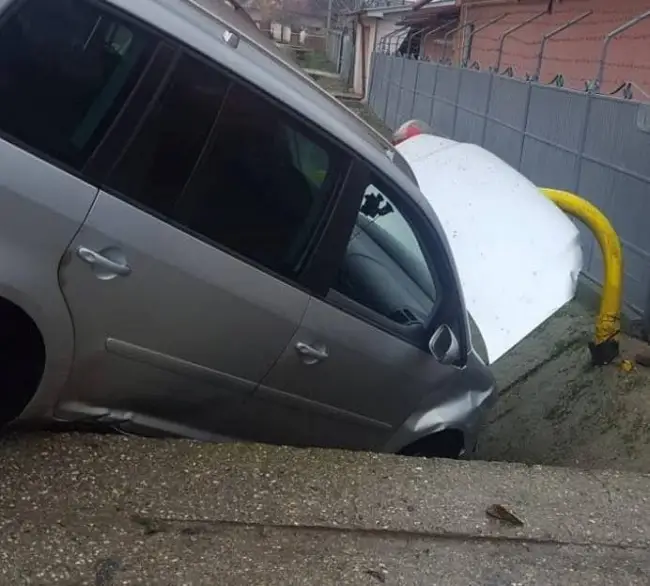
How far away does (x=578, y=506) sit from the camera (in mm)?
4141

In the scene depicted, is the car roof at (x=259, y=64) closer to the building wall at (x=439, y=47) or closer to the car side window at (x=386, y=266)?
the car side window at (x=386, y=266)

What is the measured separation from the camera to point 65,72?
340 cm

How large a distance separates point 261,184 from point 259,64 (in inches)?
18.8

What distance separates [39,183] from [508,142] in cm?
1049

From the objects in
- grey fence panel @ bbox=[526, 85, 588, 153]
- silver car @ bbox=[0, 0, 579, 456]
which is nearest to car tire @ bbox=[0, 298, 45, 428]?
silver car @ bbox=[0, 0, 579, 456]

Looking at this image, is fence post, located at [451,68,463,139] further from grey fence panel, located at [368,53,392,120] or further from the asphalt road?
the asphalt road

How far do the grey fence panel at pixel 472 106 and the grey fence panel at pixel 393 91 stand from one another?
806 cm

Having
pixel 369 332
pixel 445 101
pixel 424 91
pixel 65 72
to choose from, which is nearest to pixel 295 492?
pixel 369 332

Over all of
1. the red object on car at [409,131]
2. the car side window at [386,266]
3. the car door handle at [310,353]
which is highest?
the red object on car at [409,131]

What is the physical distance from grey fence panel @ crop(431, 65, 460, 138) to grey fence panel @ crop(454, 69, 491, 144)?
0.39 meters

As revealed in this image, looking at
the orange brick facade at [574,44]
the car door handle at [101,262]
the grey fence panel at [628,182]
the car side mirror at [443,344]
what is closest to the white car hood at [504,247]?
the car side mirror at [443,344]

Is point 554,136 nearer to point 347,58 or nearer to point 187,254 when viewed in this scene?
point 187,254

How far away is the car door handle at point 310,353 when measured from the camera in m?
4.06

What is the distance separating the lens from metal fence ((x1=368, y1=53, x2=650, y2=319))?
8.62m
